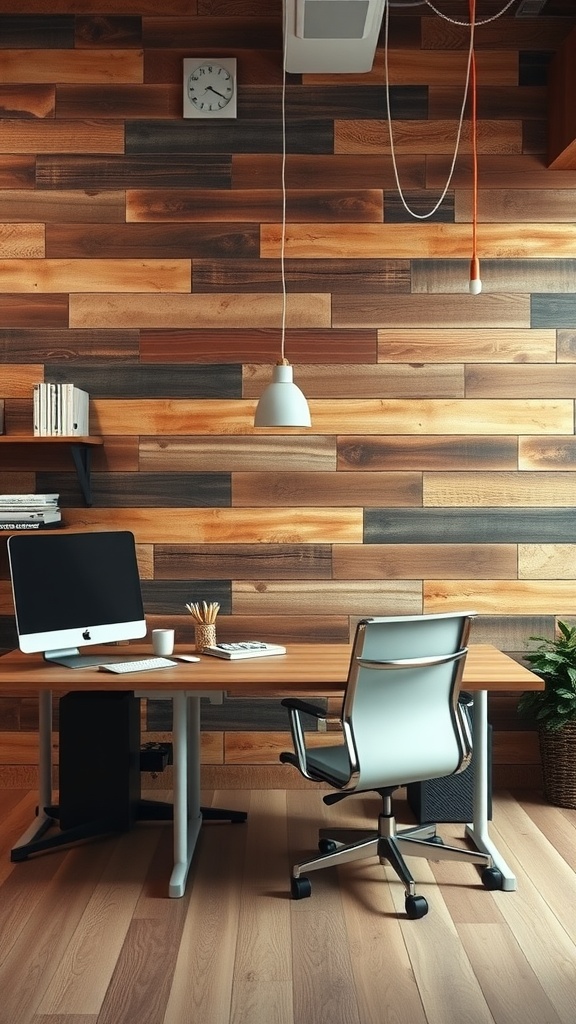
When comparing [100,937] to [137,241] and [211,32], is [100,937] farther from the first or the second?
[211,32]

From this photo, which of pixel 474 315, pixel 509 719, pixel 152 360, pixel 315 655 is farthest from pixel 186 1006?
pixel 474 315

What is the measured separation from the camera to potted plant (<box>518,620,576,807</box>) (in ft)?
13.3

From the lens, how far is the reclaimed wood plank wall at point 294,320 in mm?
4352

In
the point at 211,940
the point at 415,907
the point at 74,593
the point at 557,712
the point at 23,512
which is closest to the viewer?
the point at 211,940

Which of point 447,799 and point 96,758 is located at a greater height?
point 96,758

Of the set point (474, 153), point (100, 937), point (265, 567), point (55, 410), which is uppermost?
point (474, 153)

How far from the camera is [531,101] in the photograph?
4.37 m

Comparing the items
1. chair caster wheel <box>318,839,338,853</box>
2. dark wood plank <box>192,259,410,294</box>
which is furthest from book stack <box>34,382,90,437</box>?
chair caster wheel <box>318,839,338,853</box>

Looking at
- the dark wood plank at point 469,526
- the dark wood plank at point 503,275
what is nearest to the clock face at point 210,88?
the dark wood plank at point 503,275

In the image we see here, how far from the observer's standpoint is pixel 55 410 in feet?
13.5

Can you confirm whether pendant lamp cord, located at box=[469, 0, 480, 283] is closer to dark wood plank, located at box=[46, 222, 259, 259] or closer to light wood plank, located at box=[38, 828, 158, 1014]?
dark wood plank, located at box=[46, 222, 259, 259]

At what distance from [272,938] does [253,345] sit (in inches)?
97.9

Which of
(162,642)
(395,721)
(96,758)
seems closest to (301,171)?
(162,642)

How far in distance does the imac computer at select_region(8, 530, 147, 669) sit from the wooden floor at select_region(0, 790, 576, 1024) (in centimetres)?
80
